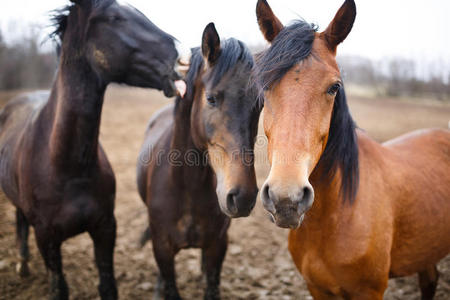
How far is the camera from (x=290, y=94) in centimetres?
167

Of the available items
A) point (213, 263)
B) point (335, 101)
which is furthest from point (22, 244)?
point (335, 101)

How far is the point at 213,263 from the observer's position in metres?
2.85

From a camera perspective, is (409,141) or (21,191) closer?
(21,191)

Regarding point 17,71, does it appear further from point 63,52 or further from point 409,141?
point 409,141

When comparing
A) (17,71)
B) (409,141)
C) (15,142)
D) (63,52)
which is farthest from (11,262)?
(17,71)

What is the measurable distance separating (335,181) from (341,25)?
37.9 inches

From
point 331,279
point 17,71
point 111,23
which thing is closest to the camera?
point 331,279

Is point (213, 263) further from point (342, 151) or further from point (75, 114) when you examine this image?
point (75, 114)

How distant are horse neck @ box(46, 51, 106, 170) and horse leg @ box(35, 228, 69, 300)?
0.61 m

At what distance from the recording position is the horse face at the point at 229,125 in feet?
6.75

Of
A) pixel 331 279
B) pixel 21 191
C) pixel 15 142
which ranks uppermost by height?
pixel 15 142

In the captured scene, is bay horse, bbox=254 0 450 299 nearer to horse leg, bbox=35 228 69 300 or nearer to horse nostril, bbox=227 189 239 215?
horse nostril, bbox=227 189 239 215

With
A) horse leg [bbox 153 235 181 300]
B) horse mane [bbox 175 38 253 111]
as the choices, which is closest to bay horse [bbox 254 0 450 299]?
horse mane [bbox 175 38 253 111]

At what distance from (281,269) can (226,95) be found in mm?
2685
